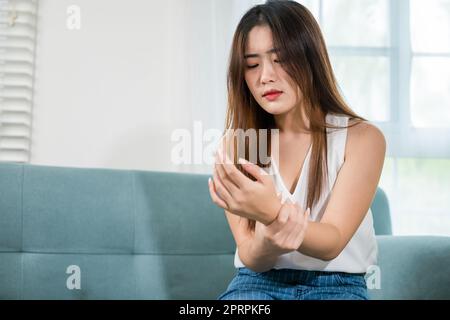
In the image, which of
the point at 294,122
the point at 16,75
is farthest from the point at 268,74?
the point at 16,75

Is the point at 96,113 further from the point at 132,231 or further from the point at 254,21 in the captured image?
the point at 254,21

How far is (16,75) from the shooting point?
2061mm

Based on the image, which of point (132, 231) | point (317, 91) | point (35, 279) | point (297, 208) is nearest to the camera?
point (297, 208)

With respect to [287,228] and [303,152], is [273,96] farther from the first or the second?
[287,228]

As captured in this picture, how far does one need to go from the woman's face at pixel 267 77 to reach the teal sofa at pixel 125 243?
57 cm

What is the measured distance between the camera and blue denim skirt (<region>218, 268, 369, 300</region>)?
115cm

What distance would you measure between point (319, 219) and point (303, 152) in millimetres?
166

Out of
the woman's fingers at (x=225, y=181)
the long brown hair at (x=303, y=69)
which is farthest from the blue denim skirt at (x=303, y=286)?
the woman's fingers at (x=225, y=181)

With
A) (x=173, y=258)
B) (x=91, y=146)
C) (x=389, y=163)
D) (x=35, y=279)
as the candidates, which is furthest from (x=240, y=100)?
(x=389, y=163)

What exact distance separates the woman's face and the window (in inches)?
41.8

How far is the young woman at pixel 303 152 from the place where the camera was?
45.2 inches

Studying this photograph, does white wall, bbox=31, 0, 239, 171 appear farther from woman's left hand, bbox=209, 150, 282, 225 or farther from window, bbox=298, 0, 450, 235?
woman's left hand, bbox=209, 150, 282, 225

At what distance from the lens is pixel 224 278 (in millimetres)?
1701

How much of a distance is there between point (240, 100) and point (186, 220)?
1.68ft
